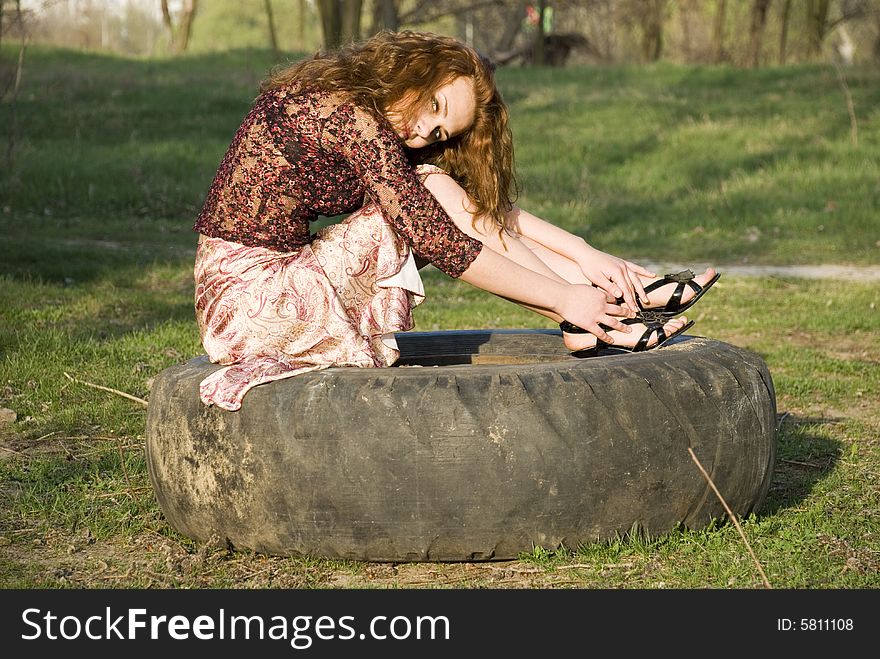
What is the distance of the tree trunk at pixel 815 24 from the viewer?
74.3ft

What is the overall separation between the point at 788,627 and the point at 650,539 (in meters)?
0.58

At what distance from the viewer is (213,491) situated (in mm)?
2992

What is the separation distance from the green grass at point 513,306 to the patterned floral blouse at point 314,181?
946 mm

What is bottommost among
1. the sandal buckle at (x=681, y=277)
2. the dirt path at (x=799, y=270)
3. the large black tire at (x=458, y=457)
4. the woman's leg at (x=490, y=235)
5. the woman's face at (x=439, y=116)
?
the dirt path at (x=799, y=270)

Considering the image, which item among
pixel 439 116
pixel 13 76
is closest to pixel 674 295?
pixel 439 116

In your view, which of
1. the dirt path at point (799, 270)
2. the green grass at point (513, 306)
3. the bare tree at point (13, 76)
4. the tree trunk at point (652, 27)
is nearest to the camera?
the green grass at point (513, 306)

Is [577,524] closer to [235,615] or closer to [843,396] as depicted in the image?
[235,615]

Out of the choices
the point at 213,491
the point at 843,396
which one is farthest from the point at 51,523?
the point at 843,396

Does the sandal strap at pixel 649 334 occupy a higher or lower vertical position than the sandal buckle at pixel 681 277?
lower

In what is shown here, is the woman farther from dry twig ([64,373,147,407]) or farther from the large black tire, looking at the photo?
dry twig ([64,373,147,407])

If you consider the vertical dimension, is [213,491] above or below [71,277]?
above

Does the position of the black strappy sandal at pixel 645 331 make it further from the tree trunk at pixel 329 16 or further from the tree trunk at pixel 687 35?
the tree trunk at pixel 687 35

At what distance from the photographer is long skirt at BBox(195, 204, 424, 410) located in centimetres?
320

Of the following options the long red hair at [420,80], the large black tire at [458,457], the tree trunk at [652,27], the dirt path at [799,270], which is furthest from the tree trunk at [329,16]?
the large black tire at [458,457]
